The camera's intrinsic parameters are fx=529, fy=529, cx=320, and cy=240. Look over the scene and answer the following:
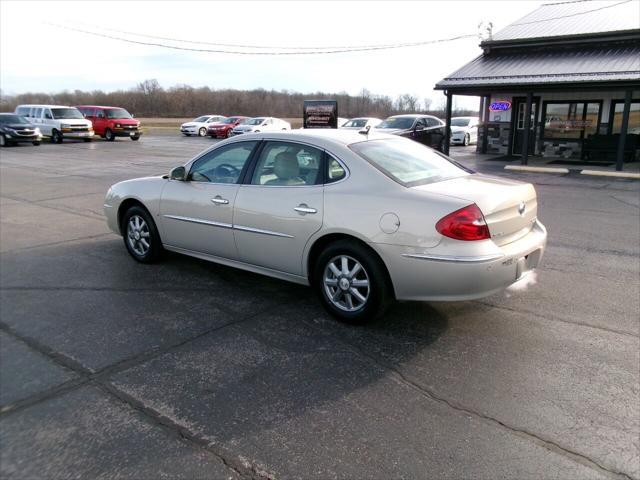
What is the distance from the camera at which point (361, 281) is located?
168 inches

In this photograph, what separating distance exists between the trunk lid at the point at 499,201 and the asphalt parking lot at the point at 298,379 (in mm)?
806

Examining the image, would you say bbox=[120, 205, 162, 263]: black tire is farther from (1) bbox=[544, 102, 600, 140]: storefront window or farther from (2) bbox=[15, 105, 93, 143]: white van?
(2) bbox=[15, 105, 93, 143]: white van

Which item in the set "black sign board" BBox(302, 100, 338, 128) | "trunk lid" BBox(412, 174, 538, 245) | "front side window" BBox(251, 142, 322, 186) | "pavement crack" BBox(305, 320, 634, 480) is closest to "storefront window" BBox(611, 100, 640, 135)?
"black sign board" BBox(302, 100, 338, 128)

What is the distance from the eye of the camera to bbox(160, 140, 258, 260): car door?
16.8 ft

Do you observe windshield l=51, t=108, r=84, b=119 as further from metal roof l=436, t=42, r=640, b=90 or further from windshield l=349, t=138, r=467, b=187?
windshield l=349, t=138, r=467, b=187

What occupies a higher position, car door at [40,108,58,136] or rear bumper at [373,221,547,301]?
car door at [40,108,58,136]

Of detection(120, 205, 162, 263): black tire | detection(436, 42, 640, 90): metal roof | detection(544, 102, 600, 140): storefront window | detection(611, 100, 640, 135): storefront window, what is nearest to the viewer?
detection(120, 205, 162, 263): black tire

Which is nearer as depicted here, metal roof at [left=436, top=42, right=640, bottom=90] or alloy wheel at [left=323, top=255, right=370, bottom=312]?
alloy wheel at [left=323, top=255, right=370, bottom=312]

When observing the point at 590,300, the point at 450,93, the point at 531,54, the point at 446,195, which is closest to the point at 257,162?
the point at 446,195

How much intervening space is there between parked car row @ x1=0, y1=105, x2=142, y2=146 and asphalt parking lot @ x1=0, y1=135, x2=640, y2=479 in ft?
82.5

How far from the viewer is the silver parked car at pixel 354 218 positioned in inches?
155

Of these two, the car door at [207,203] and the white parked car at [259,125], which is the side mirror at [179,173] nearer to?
the car door at [207,203]

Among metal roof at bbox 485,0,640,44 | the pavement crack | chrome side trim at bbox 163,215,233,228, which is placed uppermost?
metal roof at bbox 485,0,640,44

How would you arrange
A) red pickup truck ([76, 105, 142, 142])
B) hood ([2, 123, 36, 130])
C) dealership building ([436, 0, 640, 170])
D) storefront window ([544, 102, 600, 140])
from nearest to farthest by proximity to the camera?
dealership building ([436, 0, 640, 170])
storefront window ([544, 102, 600, 140])
hood ([2, 123, 36, 130])
red pickup truck ([76, 105, 142, 142])
